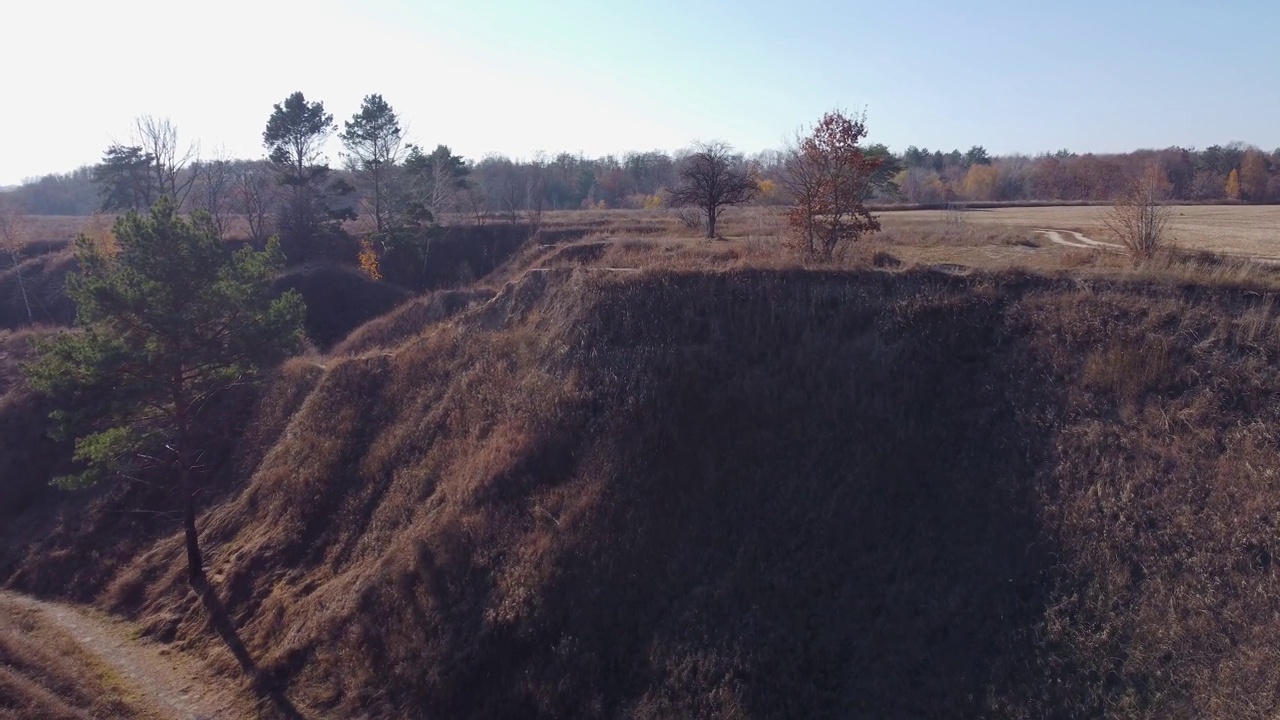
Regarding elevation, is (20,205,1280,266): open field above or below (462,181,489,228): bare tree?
below

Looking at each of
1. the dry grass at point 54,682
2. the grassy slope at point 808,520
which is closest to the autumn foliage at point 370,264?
the grassy slope at point 808,520

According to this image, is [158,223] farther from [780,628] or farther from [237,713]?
[780,628]

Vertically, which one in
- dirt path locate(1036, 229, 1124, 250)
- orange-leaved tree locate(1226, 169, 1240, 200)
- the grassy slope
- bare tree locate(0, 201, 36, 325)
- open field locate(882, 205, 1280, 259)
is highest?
orange-leaved tree locate(1226, 169, 1240, 200)

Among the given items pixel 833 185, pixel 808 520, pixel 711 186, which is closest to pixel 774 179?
pixel 711 186

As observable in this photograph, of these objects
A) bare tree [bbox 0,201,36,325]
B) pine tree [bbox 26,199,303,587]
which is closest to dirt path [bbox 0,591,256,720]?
pine tree [bbox 26,199,303,587]

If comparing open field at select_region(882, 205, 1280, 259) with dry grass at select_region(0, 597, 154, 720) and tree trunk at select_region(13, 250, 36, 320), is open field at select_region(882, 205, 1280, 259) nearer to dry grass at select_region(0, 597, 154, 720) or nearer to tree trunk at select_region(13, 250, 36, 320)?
dry grass at select_region(0, 597, 154, 720)

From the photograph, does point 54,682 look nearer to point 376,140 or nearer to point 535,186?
point 376,140

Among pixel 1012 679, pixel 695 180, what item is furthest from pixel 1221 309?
pixel 695 180
